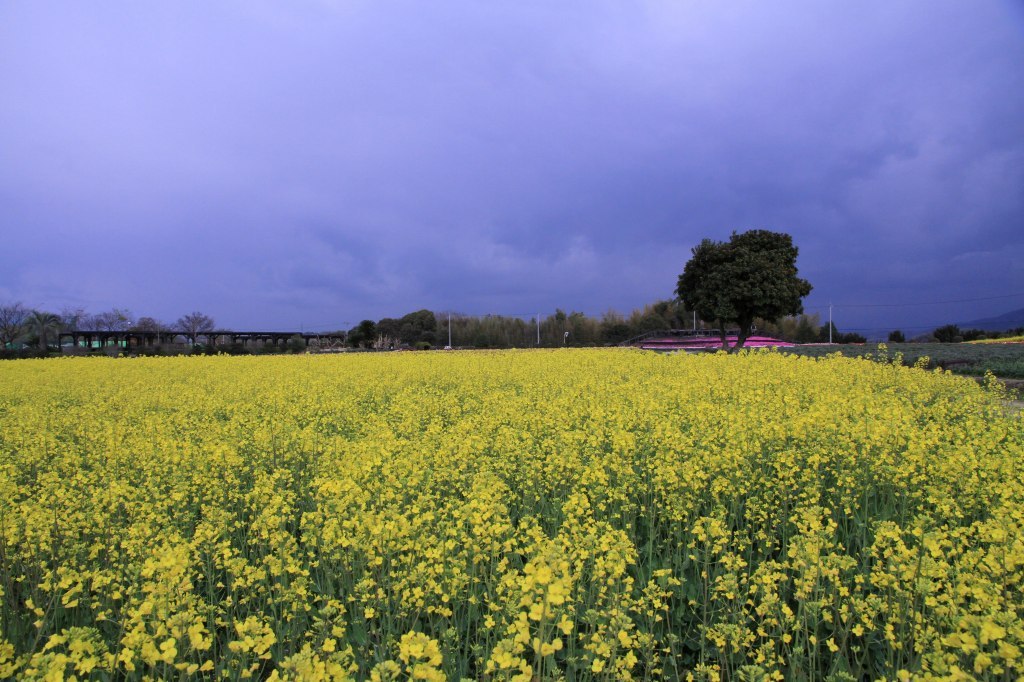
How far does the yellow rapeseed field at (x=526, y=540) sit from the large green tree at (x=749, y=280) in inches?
988

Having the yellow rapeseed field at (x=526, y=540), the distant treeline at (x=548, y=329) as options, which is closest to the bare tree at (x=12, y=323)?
the distant treeline at (x=548, y=329)

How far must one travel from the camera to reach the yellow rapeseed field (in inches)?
105

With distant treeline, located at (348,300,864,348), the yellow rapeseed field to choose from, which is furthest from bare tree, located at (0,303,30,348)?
the yellow rapeseed field

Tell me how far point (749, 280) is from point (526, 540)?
110 feet

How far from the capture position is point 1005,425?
Answer: 6754 millimetres

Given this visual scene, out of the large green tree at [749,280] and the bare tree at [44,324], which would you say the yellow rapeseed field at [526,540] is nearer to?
the large green tree at [749,280]

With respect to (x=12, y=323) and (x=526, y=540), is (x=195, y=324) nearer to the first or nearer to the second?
(x=12, y=323)

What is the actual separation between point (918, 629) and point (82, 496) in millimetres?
6172

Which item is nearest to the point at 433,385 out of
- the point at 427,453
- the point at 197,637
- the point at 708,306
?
the point at 427,453

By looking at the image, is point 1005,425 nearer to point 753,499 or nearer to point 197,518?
point 753,499

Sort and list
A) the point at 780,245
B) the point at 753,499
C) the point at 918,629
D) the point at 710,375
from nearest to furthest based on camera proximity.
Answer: the point at 918,629 → the point at 753,499 → the point at 710,375 → the point at 780,245

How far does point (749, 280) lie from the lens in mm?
34125

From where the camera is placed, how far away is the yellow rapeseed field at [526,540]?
8.73ft

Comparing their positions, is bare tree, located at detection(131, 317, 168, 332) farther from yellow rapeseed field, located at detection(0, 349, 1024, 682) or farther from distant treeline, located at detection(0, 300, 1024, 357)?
yellow rapeseed field, located at detection(0, 349, 1024, 682)
